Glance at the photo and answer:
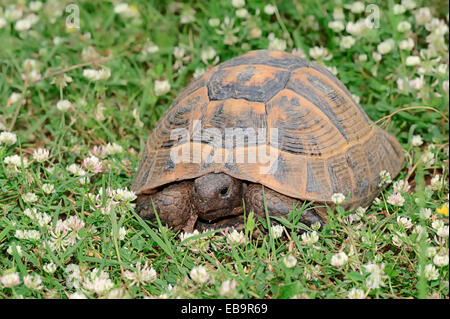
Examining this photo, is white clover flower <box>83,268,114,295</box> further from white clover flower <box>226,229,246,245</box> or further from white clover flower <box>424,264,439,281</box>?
white clover flower <box>424,264,439,281</box>

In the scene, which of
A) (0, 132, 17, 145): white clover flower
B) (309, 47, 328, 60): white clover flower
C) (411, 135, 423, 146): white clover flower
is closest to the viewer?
(0, 132, 17, 145): white clover flower

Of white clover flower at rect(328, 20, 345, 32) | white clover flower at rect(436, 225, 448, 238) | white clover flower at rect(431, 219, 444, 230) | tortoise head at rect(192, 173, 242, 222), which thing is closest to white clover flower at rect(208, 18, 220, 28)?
white clover flower at rect(328, 20, 345, 32)

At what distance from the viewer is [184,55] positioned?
239 inches

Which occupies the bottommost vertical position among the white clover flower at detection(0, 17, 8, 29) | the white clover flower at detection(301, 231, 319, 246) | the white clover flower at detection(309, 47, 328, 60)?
the white clover flower at detection(301, 231, 319, 246)

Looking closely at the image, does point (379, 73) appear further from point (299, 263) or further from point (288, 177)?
point (299, 263)

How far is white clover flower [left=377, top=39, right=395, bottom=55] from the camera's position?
5.51 m

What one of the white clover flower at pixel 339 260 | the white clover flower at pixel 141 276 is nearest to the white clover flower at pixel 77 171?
the white clover flower at pixel 141 276

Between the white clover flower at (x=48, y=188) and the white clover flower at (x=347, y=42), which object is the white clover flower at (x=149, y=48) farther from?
the white clover flower at (x=48, y=188)

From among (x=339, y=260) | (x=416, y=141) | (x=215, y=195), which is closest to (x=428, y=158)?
(x=416, y=141)

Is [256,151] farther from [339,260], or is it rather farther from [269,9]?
[269,9]

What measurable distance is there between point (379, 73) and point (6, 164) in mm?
3476

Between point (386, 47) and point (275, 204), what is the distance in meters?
2.50

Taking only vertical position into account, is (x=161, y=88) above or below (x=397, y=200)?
above

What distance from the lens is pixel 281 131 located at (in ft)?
12.9
